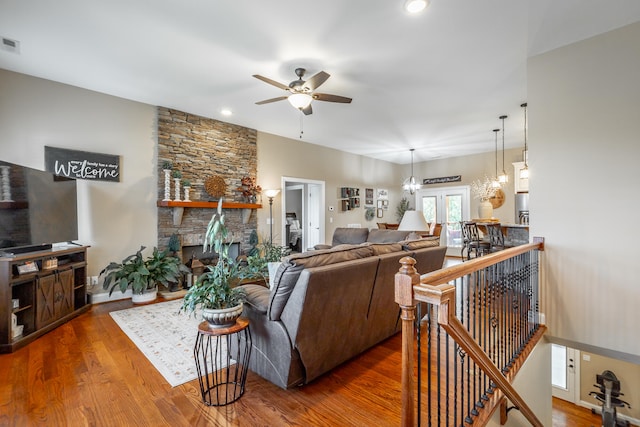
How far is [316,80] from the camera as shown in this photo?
10.2ft

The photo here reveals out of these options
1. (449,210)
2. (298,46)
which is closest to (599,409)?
(449,210)

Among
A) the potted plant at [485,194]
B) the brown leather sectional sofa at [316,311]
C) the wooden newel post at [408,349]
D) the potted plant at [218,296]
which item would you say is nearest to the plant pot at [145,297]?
the brown leather sectional sofa at [316,311]

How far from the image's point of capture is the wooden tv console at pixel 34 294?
265 centimetres

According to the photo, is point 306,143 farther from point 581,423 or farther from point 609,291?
point 581,423

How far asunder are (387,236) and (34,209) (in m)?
4.82

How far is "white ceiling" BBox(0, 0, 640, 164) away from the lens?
8.11ft

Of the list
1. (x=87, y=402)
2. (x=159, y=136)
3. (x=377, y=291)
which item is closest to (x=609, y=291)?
(x=377, y=291)

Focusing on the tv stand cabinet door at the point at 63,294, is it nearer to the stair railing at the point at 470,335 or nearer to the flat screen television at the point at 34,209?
the flat screen television at the point at 34,209

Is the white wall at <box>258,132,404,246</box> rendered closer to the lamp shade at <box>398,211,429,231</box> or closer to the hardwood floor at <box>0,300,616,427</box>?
the lamp shade at <box>398,211,429,231</box>

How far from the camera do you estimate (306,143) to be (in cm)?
688

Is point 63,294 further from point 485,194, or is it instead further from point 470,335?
point 485,194

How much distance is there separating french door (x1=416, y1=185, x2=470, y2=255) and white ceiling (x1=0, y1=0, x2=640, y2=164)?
4.03m

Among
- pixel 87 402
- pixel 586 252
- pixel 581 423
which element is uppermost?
pixel 586 252

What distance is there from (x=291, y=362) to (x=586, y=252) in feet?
9.99
